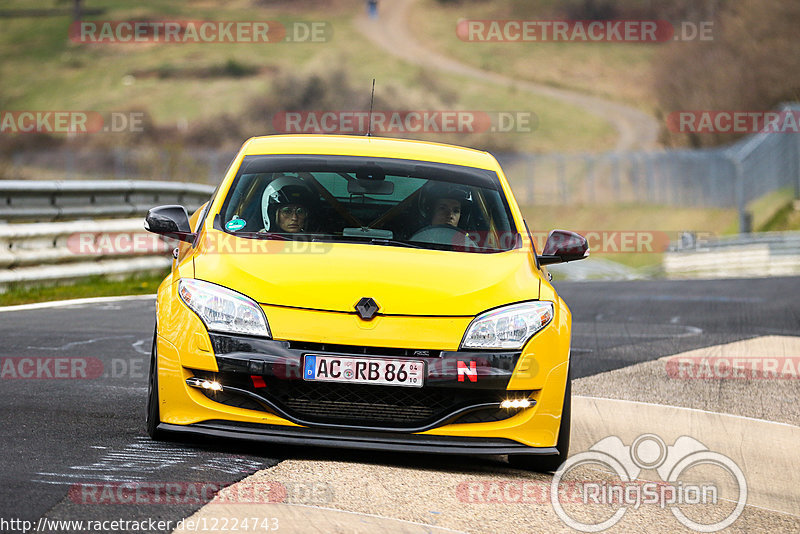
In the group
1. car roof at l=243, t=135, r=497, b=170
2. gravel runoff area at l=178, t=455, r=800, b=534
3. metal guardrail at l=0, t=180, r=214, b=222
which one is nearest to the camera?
gravel runoff area at l=178, t=455, r=800, b=534

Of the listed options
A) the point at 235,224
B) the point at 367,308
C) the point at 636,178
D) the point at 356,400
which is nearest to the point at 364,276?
the point at 367,308

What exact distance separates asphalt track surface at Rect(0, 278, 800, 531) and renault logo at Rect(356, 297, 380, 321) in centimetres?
72

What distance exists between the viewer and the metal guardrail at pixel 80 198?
13734mm

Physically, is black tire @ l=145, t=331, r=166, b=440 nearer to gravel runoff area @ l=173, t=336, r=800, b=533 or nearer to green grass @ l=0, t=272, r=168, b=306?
gravel runoff area @ l=173, t=336, r=800, b=533

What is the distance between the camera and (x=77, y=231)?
14.4 meters

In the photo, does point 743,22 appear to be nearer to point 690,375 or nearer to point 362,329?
point 690,375

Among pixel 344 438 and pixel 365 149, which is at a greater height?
pixel 365 149

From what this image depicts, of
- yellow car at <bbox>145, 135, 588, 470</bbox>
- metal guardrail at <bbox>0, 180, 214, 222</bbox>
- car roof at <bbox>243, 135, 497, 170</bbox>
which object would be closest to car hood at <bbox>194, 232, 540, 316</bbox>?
yellow car at <bbox>145, 135, 588, 470</bbox>

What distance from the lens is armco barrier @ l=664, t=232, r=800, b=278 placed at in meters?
28.3

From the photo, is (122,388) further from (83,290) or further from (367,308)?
(83,290)

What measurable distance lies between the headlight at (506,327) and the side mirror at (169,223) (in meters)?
1.75

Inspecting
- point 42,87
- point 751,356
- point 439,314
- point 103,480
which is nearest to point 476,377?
point 439,314

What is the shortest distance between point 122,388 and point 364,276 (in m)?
2.64

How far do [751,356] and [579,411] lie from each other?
3287 mm
